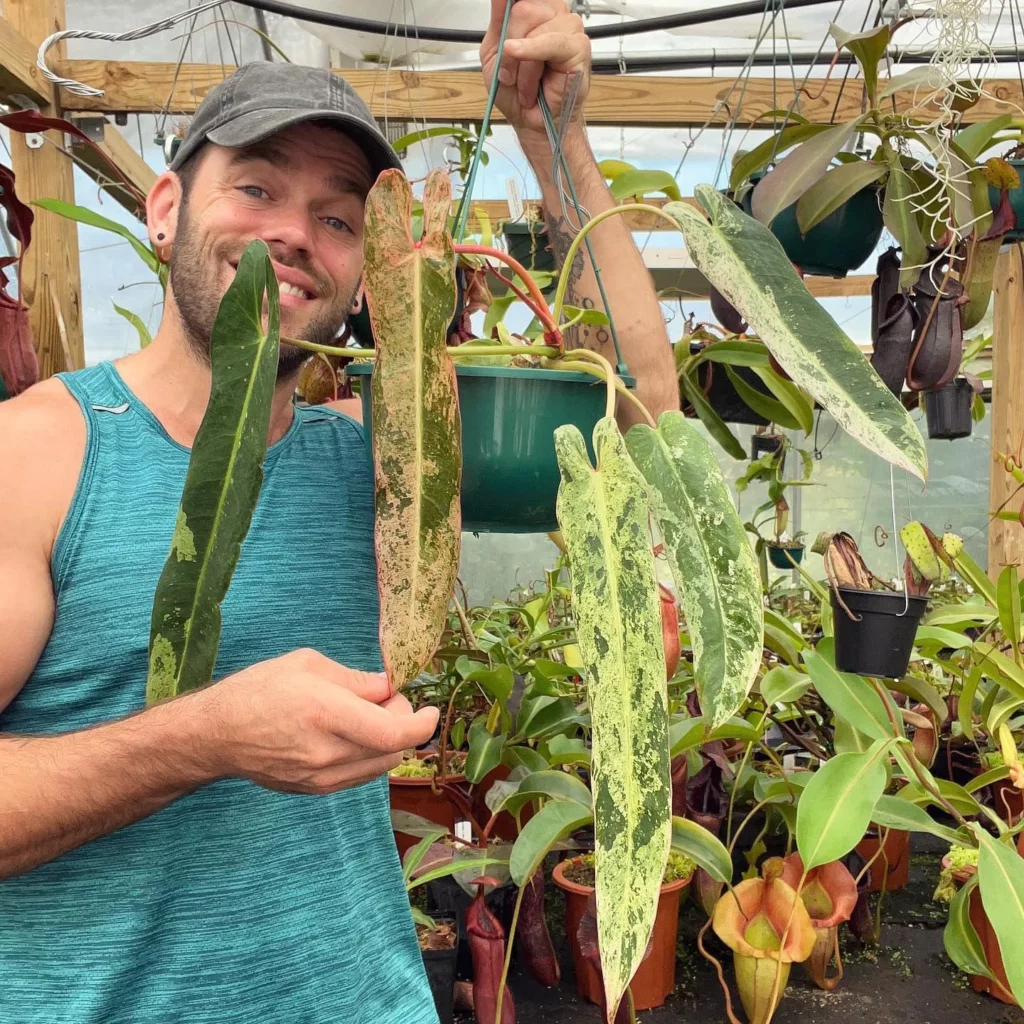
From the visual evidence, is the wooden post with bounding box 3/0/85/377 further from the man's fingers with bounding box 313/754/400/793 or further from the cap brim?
the man's fingers with bounding box 313/754/400/793

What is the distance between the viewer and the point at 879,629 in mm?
1088

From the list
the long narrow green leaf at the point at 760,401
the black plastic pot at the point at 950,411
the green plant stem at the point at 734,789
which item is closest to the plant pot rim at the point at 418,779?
the green plant stem at the point at 734,789

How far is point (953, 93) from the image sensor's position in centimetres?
118

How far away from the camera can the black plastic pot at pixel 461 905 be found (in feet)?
5.42

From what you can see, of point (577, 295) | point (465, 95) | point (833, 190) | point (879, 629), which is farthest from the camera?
point (465, 95)

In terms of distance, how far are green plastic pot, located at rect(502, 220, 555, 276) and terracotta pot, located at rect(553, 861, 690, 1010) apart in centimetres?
115

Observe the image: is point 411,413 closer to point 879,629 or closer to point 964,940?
point 879,629

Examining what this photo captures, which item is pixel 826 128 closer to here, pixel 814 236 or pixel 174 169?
pixel 814 236

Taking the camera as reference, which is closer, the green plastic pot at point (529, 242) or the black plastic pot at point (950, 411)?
the green plastic pot at point (529, 242)

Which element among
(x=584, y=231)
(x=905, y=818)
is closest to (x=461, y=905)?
(x=905, y=818)

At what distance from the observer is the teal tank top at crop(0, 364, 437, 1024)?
0.78 metres

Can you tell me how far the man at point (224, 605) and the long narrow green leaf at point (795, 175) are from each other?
347 millimetres

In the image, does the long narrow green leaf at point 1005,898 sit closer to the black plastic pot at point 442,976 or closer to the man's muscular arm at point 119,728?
the black plastic pot at point 442,976

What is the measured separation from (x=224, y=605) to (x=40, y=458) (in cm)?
21
